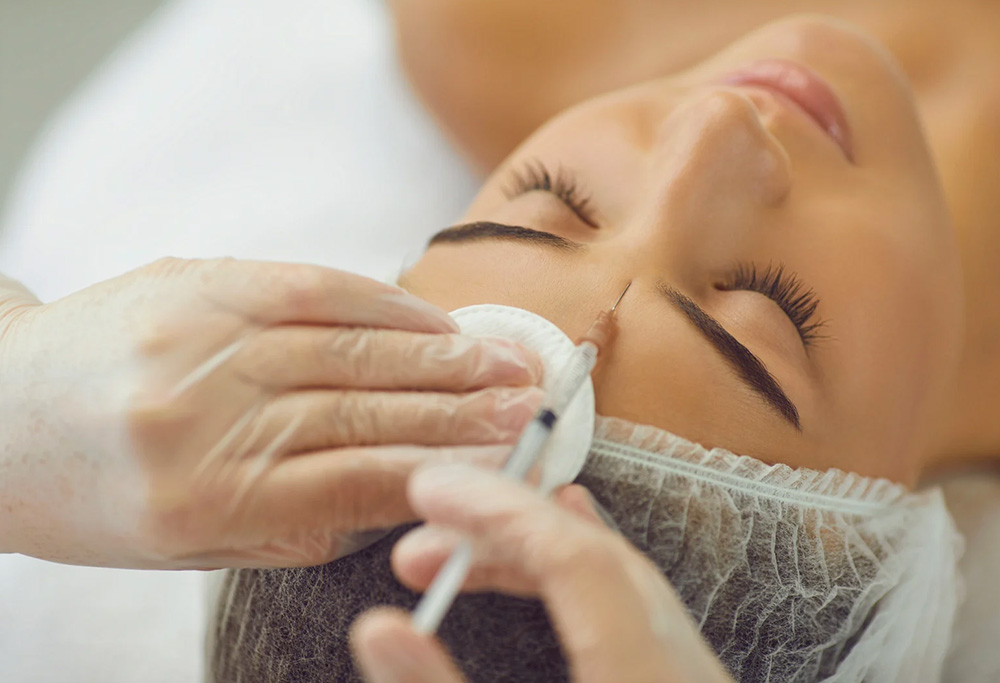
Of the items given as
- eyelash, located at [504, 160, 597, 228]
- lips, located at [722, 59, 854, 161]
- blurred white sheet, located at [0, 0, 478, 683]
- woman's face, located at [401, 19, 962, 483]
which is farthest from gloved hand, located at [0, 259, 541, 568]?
blurred white sheet, located at [0, 0, 478, 683]

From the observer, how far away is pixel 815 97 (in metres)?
1.17

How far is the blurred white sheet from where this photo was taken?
68.4 inches

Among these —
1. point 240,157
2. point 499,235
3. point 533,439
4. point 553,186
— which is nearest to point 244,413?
point 533,439

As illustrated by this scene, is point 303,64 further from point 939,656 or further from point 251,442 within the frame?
point 939,656

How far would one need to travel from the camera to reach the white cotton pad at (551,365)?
796 mm

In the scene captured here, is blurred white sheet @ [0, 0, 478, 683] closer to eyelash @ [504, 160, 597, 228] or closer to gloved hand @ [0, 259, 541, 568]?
eyelash @ [504, 160, 597, 228]

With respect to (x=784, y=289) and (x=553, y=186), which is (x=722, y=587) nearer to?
(x=784, y=289)

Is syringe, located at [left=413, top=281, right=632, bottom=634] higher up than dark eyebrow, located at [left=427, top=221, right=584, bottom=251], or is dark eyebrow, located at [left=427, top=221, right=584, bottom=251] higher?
dark eyebrow, located at [left=427, top=221, right=584, bottom=251]

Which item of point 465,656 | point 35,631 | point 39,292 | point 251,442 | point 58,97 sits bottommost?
point 35,631

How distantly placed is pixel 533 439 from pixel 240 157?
1.36 metres

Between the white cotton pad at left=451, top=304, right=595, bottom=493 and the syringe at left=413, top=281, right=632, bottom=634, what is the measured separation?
0.05ft

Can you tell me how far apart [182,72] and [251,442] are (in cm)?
146

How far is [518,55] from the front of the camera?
1.66m

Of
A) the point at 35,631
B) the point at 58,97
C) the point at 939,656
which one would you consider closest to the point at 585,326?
the point at 939,656
